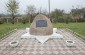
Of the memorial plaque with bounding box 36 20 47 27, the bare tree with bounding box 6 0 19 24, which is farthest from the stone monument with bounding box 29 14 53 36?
the bare tree with bounding box 6 0 19 24

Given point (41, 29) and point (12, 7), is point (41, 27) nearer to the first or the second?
point (41, 29)

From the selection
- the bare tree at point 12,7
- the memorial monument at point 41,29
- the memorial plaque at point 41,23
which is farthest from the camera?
the bare tree at point 12,7

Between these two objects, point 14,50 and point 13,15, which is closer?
point 14,50

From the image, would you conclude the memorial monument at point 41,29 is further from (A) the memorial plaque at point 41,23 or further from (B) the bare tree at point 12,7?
(B) the bare tree at point 12,7

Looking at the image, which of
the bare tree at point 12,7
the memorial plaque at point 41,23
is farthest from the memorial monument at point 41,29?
the bare tree at point 12,7

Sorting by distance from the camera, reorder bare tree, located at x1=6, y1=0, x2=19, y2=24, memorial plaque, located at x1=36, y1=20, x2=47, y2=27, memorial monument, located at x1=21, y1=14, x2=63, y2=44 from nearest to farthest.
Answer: memorial monument, located at x1=21, y1=14, x2=63, y2=44 → memorial plaque, located at x1=36, y1=20, x2=47, y2=27 → bare tree, located at x1=6, y1=0, x2=19, y2=24

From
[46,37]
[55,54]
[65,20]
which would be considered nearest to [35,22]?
[46,37]

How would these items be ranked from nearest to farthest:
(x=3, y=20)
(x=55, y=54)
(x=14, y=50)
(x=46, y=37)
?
(x=55, y=54)
(x=14, y=50)
(x=46, y=37)
(x=3, y=20)

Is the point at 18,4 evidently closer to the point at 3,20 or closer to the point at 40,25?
the point at 3,20

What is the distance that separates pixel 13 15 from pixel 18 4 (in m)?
Result: 2.09

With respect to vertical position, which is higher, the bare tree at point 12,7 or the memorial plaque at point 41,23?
the bare tree at point 12,7

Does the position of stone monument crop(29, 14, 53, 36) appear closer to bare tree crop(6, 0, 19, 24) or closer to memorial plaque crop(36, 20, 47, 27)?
memorial plaque crop(36, 20, 47, 27)

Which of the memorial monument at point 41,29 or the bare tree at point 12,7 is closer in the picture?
the memorial monument at point 41,29

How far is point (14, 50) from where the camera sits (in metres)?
7.56
